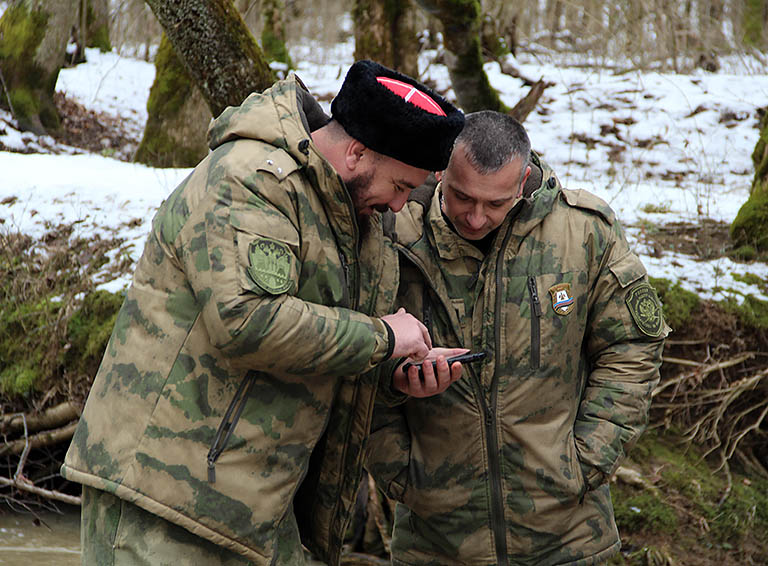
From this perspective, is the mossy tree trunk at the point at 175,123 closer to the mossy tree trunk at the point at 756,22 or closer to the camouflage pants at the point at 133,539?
the camouflage pants at the point at 133,539

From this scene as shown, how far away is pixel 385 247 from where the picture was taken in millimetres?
2424

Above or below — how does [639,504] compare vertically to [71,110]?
below

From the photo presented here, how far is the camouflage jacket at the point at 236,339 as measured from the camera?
6.48 feet

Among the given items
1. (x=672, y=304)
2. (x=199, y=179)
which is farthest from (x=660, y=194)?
(x=199, y=179)

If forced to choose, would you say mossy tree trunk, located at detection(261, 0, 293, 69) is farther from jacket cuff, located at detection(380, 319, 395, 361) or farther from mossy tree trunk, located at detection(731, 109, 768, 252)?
jacket cuff, located at detection(380, 319, 395, 361)

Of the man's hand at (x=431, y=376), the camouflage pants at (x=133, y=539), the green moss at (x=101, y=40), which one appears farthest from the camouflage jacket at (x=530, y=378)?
the green moss at (x=101, y=40)

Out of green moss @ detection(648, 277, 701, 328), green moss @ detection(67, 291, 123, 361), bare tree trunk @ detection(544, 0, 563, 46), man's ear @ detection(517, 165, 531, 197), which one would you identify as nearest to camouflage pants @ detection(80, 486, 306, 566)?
man's ear @ detection(517, 165, 531, 197)

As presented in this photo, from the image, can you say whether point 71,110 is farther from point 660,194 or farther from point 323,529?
point 323,529

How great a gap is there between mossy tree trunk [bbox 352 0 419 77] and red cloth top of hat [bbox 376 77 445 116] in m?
5.01

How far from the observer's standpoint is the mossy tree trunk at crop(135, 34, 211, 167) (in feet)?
24.3

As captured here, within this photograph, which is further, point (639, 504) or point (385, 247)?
point (639, 504)

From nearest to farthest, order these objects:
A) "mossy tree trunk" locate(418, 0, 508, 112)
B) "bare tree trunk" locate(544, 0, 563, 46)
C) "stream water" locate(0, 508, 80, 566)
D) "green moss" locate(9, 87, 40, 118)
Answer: "stream water" locate(0, 508, 80, 566)
"mossy tree trunk" locate(418, 0, 508, 112)
"green moss" locate(9, 87, 40, 118)
"bare tree trunk" locate(544, 0, 563, 46)

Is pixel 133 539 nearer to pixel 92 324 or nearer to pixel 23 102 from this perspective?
pixel 92 324

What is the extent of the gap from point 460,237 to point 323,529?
1.08m
